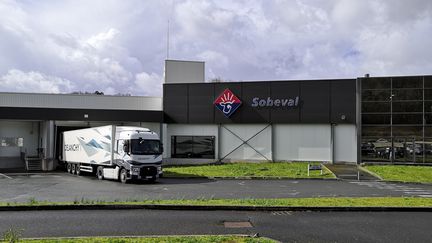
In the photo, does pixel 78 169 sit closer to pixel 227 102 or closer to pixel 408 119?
pixel 227 102

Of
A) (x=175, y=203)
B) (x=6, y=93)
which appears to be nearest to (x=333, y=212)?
(x=175, y=203)

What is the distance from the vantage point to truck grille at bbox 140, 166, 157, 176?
24188 millimetres

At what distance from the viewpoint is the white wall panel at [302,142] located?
35250 mm

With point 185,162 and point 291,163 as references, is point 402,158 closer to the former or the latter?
point 291,163

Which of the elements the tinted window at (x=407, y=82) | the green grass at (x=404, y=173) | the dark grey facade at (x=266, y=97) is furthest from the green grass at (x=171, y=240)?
the tinted window at (x=407, y=82)

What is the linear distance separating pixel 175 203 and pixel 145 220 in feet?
8.32

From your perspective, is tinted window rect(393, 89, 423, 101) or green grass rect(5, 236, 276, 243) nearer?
green grass rect(5, 236, 276, 243)

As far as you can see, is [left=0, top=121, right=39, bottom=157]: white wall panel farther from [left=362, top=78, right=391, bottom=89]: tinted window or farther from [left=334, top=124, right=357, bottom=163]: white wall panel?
[left=362, top=78, right=391, bottom=89]: tinted window

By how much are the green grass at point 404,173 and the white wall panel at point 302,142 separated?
4.34m

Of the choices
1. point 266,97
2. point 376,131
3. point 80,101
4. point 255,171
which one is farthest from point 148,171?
point 376,131

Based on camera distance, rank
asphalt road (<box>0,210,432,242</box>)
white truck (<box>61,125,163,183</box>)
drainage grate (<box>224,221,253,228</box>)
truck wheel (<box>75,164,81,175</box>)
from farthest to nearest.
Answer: truck wheel (<box>75,164,81,175</box>) → white truck (<box>61,125,163,183</box>) → drainage grate (<box>224,221,253,228</box>) → asphalt road (<box>0,210,432,242</box>)

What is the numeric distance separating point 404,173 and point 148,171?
54.0 feet

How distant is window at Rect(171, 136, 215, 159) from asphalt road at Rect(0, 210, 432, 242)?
24534 millimetres

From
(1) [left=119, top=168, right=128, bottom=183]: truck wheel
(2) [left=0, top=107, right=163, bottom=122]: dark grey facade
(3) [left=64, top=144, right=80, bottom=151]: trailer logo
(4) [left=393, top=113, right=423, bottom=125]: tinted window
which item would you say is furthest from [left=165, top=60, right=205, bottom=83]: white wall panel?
(1) [left=119, top=168, right=128, bottom=183]: truck wheel
